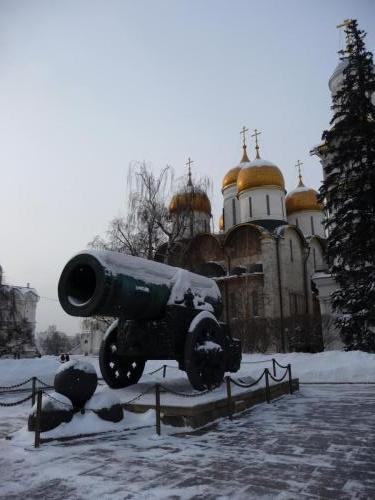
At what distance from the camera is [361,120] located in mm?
17672

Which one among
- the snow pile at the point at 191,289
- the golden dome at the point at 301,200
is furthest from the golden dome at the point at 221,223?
the snow pile at the point at 191,289

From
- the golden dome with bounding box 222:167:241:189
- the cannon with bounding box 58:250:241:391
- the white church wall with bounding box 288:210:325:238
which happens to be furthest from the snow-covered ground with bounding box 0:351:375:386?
the golden dome with bounding box 222:167:241:189

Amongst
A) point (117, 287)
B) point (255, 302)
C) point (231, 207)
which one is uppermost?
point (231, 207)

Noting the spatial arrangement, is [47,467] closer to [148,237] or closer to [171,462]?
[171,462]

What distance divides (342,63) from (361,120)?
681 inches

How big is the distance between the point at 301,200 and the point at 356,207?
2272 centimetres

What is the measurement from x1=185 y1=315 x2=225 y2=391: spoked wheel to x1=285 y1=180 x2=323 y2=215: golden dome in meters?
32.1

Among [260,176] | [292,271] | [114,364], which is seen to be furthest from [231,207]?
[114,364]

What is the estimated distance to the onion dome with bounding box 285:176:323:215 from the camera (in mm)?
38562

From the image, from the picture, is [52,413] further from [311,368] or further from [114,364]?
[311,368]

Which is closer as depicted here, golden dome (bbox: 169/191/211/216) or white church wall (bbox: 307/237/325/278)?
golden dome (bbox: 169/191/211/216)

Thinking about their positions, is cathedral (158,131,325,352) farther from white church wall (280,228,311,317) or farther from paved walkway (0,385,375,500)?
paved walkway (0,385,375,500)

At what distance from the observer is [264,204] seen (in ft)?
113

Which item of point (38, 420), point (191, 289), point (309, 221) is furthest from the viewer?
point (309, 221)
